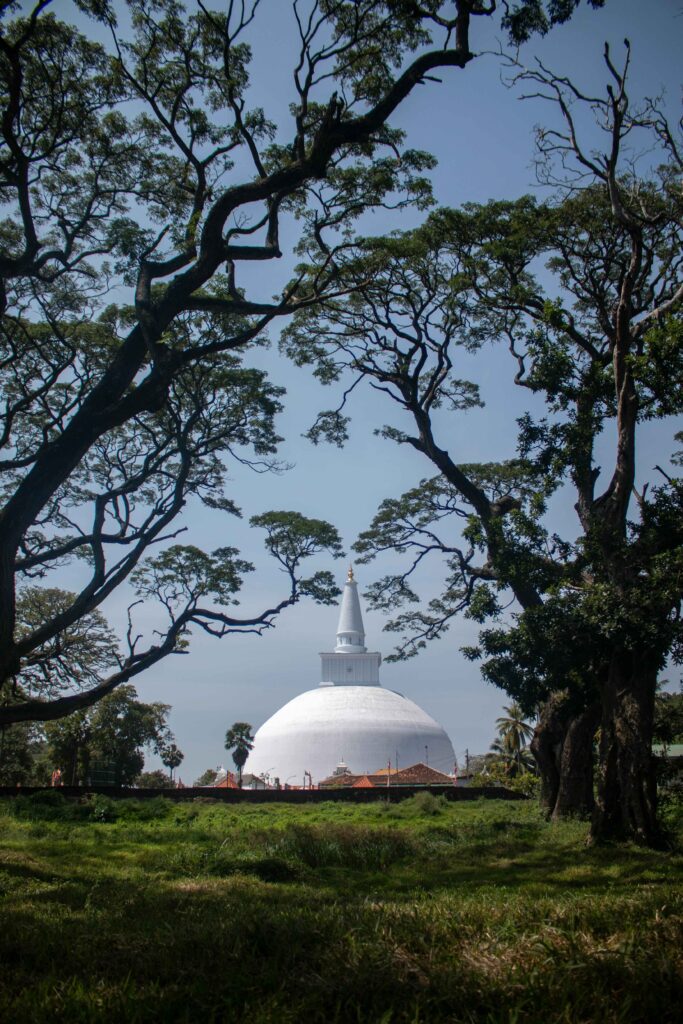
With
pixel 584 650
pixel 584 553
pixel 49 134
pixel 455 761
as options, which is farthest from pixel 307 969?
pixel 455 761

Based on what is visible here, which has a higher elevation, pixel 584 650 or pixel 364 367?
pixel 364 367

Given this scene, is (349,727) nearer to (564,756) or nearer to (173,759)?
(173,759)

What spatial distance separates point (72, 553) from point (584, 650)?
10.5 meters

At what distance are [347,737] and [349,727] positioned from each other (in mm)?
837

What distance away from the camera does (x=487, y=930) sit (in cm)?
488

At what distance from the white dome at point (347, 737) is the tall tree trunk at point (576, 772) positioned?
37.0 m

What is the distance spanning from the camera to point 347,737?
5366 cm

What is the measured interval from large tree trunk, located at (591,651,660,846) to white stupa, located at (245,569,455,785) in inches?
1642

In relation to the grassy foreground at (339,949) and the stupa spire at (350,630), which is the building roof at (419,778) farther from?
the grassy foreground at (339,949)

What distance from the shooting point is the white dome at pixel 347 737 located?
5306 centimetres

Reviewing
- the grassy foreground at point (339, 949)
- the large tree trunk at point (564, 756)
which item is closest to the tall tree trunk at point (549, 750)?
the large tree trunk at point (564, 756)

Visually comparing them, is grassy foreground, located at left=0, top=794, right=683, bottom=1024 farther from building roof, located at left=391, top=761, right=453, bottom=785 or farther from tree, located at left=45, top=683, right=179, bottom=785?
building roof, located at left=391, top=761, right=453, bottom=785

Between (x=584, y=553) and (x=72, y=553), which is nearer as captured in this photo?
(x=584, y=553)

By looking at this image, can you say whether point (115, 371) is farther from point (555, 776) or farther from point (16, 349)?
point (555, 776)
